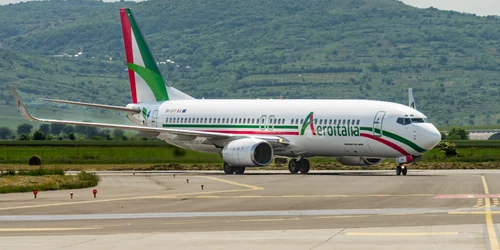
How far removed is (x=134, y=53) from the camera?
68.9 m

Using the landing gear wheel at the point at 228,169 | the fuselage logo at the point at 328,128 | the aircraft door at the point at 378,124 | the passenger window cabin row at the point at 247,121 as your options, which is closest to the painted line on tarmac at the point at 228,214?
the aircraft door at the point at 378,124

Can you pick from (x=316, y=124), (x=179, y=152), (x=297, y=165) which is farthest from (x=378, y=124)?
(x=179, y=152)

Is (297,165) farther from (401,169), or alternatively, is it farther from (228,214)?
(228,214)

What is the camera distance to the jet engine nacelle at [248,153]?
2291 inches

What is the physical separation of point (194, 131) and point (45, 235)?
3477 cm

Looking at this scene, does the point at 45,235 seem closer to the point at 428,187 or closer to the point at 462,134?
the point at 428,187

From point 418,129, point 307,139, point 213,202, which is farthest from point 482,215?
point 307,139

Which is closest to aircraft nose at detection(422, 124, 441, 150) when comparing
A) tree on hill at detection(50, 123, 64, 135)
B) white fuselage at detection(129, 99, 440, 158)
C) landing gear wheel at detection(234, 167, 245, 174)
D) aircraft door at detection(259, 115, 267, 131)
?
white fuselage at detection(129, 99, 440, 158)

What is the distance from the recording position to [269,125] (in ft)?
200

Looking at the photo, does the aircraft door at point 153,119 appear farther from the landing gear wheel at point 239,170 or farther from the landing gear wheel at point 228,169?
the landing gear wheel at point 239,170

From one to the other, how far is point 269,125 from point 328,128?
4.43m

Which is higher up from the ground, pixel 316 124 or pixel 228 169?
pixel 316 124

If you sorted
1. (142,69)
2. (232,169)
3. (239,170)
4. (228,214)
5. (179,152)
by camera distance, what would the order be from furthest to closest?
(179,152) < (142,69) < (239,170) < (232,169) < (228,214)

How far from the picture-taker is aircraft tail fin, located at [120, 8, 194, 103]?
68.8 meters
